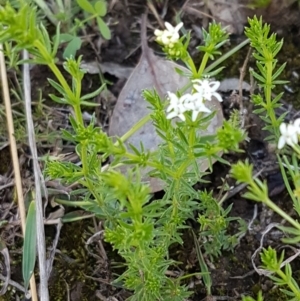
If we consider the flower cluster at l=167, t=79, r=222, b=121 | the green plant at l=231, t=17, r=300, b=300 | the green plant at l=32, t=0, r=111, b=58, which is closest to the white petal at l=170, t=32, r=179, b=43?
the flower cluster at l=167, t=79, r=222, b=121

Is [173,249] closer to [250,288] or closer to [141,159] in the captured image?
[250,288]

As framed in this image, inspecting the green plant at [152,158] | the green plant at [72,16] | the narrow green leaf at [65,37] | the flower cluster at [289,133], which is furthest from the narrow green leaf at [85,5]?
the flower cluster at [289,133]

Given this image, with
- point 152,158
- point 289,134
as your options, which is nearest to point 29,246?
point 152,158

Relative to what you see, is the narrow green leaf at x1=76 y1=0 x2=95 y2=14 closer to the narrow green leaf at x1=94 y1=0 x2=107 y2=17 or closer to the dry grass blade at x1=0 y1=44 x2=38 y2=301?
the narrow green leaf at x1=94 y1=0 x2=107 y2=17

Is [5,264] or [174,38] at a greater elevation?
[174,38]

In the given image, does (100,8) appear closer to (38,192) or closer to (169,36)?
(38,192)

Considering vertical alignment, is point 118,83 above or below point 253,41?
below

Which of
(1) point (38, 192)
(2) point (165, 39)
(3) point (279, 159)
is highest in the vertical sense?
(2) point (165, 39)

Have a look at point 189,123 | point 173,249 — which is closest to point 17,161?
point 173,249
